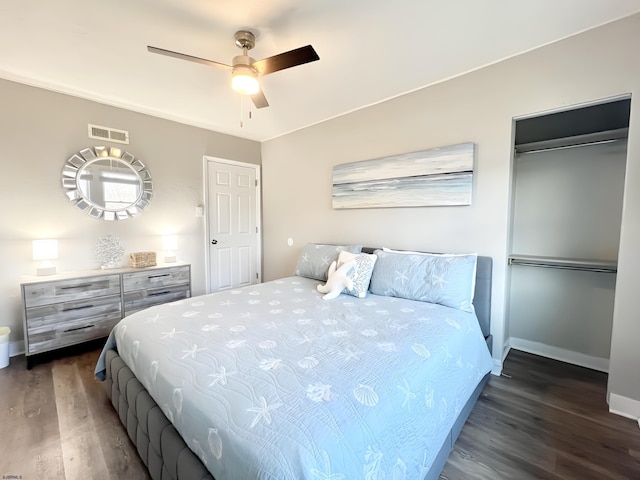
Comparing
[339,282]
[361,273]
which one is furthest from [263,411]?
[361,273]

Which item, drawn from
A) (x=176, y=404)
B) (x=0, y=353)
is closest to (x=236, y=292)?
(x=176, y=404)

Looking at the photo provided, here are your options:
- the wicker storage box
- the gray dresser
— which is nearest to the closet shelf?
the gray dresser

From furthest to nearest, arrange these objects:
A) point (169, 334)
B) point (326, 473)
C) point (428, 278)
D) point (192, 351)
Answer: point (428, 278)
point (169, 334)
point (192, 351)
point (326, 473)

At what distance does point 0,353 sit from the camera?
242 centimetres

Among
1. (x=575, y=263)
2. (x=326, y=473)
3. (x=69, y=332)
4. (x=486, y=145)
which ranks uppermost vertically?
(x=486, y=145)

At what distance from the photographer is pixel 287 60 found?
5.85ft

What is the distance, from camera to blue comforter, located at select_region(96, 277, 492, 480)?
0.90 m

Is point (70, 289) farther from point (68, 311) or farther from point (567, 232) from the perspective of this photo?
point (567, 232)

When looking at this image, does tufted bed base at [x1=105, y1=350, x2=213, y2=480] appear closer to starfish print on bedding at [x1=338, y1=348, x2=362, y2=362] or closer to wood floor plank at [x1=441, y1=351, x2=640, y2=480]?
starfish print on bedding at [x1=338, y1=348, x2=362, y2=362]

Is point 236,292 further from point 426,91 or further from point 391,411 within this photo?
point 426,91

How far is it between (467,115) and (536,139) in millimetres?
832

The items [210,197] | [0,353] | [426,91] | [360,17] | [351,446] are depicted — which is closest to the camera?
[351,446]

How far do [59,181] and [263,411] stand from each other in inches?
131

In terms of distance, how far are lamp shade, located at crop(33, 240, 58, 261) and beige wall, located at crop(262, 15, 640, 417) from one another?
8.78ft
